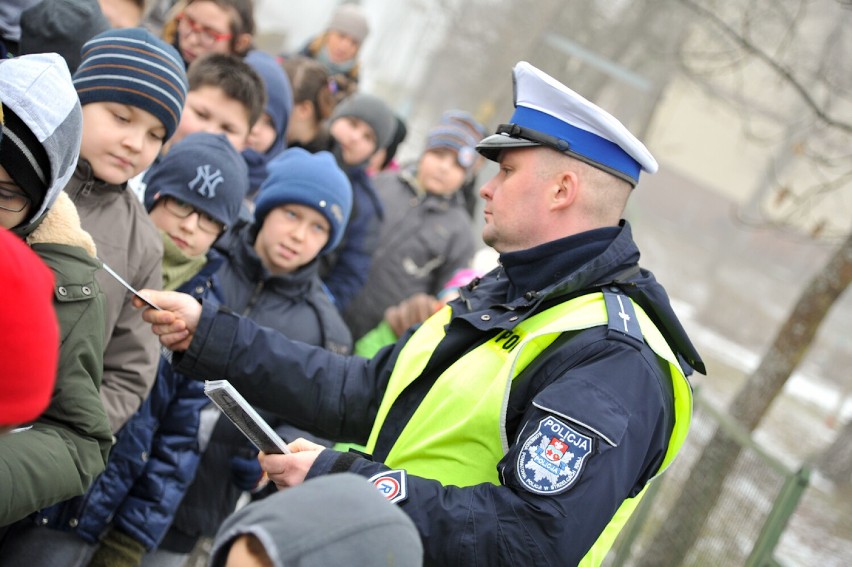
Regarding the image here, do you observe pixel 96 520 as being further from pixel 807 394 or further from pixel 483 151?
pixel 807 394

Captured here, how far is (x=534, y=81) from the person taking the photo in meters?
2.69

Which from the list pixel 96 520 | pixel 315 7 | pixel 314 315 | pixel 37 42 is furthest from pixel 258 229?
pixel 315 7

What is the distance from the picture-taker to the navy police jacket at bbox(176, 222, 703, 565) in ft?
6.72

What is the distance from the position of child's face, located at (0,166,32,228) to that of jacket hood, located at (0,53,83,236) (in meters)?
0.03

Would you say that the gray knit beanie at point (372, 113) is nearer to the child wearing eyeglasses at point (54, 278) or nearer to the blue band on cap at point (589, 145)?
the blue band on cap at point (589, 145)

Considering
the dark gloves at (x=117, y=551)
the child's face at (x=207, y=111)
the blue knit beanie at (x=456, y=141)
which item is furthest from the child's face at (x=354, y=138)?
the dark gloves at (x=117, y=551)

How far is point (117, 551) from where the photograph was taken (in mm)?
3168

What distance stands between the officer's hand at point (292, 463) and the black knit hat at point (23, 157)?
33.3 inches

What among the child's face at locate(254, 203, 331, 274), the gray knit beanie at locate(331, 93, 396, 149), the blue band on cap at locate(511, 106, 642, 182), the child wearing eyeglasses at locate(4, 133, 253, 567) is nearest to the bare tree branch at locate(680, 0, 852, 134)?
the gray knit beanie at locate(331, 93, 396, 149)

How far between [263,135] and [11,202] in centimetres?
258

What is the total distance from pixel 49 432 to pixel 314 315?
5.91ft

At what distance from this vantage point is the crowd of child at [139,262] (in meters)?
2.06

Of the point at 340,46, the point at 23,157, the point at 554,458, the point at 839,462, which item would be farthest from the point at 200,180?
the point at 839,462

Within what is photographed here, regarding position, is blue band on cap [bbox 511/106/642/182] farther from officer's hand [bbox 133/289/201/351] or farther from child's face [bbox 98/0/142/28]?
child's face [bbox 98/0/142/28]
